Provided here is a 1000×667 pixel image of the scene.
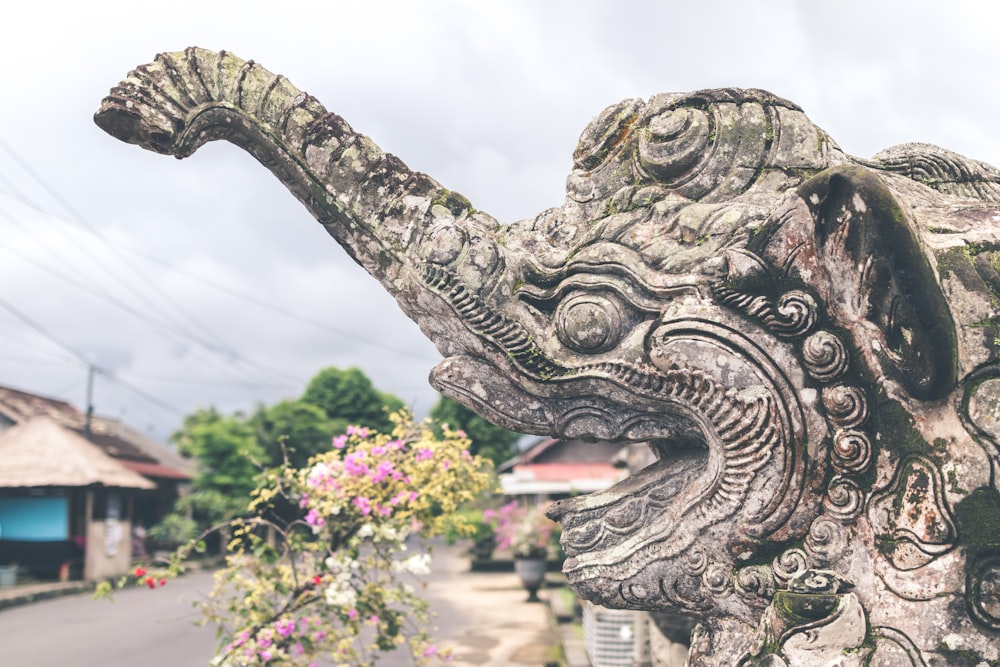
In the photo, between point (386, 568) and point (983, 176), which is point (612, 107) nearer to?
point (983, 176)

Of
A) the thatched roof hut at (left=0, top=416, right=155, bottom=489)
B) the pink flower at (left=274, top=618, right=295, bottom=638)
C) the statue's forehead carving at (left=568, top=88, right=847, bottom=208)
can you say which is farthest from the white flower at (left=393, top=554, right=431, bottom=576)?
the thatched roof hut at (left=0, top=416, right=155, bottom=489)

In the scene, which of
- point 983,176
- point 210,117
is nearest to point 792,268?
point 983,176

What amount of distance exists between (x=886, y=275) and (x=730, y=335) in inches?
15.2

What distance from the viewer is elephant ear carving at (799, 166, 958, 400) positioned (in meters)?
1.84

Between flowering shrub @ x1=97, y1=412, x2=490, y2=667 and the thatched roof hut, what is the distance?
50.0 feet

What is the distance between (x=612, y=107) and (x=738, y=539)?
1.32 meters

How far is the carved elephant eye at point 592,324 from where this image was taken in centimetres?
218

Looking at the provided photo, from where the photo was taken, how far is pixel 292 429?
2580cm

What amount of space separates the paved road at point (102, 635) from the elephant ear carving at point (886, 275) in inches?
308

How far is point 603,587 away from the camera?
2.20 metres

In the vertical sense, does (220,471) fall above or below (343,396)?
below

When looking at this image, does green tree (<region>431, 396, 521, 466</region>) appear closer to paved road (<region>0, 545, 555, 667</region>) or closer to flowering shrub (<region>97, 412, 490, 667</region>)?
paved road (<region>0, 545, 555, 667</region>)

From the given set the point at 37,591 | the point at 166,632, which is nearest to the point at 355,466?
the point at 166,632

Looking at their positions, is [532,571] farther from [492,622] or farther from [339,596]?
[339,596]
